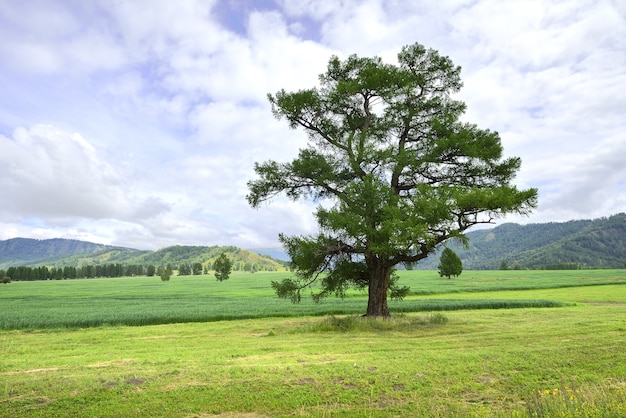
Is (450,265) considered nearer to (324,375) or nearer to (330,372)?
(330,372)

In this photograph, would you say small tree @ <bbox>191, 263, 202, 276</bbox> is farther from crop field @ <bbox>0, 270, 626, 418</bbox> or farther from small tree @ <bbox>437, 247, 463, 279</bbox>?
crop field @ <bbox>0, 270, 626, 418</bbox>

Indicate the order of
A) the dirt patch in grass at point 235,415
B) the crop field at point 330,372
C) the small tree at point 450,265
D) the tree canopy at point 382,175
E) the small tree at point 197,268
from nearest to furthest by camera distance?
the dirt patch in grass at point 235,415, the crop field at point 330,372, the tree canopy at point 382,175, the small tree at point 450,265, the small tree at point 197,268

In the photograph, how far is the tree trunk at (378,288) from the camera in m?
20.4

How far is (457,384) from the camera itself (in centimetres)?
926

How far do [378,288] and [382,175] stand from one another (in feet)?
19.9

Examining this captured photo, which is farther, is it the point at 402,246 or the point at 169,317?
the point at 169,317

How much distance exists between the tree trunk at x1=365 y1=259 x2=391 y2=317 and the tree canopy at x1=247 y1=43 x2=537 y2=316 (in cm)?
5

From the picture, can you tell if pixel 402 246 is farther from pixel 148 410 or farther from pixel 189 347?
pixel 148 410

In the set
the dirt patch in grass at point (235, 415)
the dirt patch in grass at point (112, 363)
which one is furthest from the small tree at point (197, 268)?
the dirt patch in grass at point (235, 415)

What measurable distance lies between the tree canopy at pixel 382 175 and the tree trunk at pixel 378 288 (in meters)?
0.05

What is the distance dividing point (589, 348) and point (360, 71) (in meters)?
16.1

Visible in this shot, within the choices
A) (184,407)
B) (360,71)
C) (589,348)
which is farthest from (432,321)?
(184,407)

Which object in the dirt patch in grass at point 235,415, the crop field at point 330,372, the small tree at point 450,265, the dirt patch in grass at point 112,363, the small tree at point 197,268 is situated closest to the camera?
the dirt patch in grass at point 235,415

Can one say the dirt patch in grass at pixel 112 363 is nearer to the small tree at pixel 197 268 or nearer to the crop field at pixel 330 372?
the crop field at pixel 330 372
